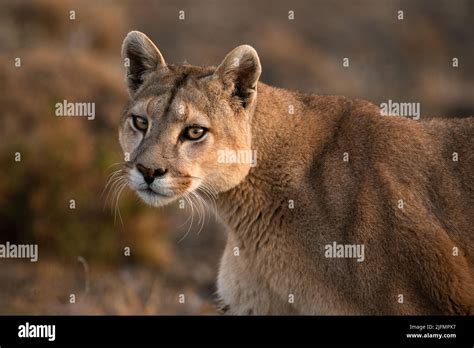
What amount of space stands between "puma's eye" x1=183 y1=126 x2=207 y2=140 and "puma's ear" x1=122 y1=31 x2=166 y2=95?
3.08ft

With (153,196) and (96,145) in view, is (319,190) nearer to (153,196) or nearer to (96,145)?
(153,196)

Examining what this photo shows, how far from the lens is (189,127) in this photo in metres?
7.49

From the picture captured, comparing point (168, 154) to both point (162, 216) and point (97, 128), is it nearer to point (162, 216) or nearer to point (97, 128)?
point (162, 216)

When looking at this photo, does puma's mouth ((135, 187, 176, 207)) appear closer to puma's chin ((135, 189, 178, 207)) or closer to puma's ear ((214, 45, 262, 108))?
puma's chin ((135, 189, 178, 207))

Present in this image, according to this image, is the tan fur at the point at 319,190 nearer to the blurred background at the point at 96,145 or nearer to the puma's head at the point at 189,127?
the puma's head at the point at 189,127

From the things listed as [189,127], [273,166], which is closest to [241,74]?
[189,127]

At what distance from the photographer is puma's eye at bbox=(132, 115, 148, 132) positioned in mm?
7656

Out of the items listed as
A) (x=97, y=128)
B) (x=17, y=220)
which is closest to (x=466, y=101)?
(x=97, y=128)

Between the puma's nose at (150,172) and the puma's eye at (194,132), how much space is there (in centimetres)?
41

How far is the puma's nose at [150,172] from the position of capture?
7.21 meters

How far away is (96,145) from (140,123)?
7.69m

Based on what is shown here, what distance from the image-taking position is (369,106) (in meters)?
8.13

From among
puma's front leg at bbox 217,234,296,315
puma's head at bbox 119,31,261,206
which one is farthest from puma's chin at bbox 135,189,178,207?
puma's front leg at bbox 217,234,296,315

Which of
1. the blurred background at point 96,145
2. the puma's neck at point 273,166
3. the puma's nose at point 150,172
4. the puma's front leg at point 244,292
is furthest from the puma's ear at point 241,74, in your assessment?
the blurred background at point 96,145
